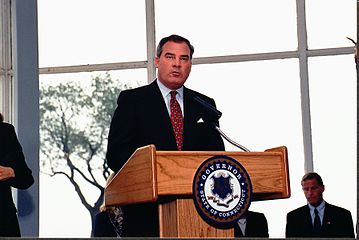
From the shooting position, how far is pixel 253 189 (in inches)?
97.1

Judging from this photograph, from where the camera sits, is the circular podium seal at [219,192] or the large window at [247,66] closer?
the circular podium seal at [219,192]

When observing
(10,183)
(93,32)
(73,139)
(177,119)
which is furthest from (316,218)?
(177,119)

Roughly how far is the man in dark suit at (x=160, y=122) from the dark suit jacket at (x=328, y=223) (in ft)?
10.3

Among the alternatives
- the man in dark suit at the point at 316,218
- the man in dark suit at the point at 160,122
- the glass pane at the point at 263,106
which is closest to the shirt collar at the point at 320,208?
the man in dark suit at the point at 316,218

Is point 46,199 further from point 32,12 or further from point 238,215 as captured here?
point 238,215

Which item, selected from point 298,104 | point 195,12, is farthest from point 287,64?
point 195,12

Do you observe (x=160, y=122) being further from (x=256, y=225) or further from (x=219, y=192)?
(x=256, y=225)

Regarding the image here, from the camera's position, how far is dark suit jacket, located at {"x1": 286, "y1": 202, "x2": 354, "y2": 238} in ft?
19.3

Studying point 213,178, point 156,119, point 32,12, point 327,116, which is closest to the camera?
point 213,178

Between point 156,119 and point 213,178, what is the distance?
566 mm

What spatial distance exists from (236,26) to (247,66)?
0.39 metres

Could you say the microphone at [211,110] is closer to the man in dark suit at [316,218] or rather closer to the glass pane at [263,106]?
the man in dark suit at [316,218]

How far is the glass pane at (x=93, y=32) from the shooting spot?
734cm

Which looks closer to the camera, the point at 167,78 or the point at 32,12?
the point at 167,78
